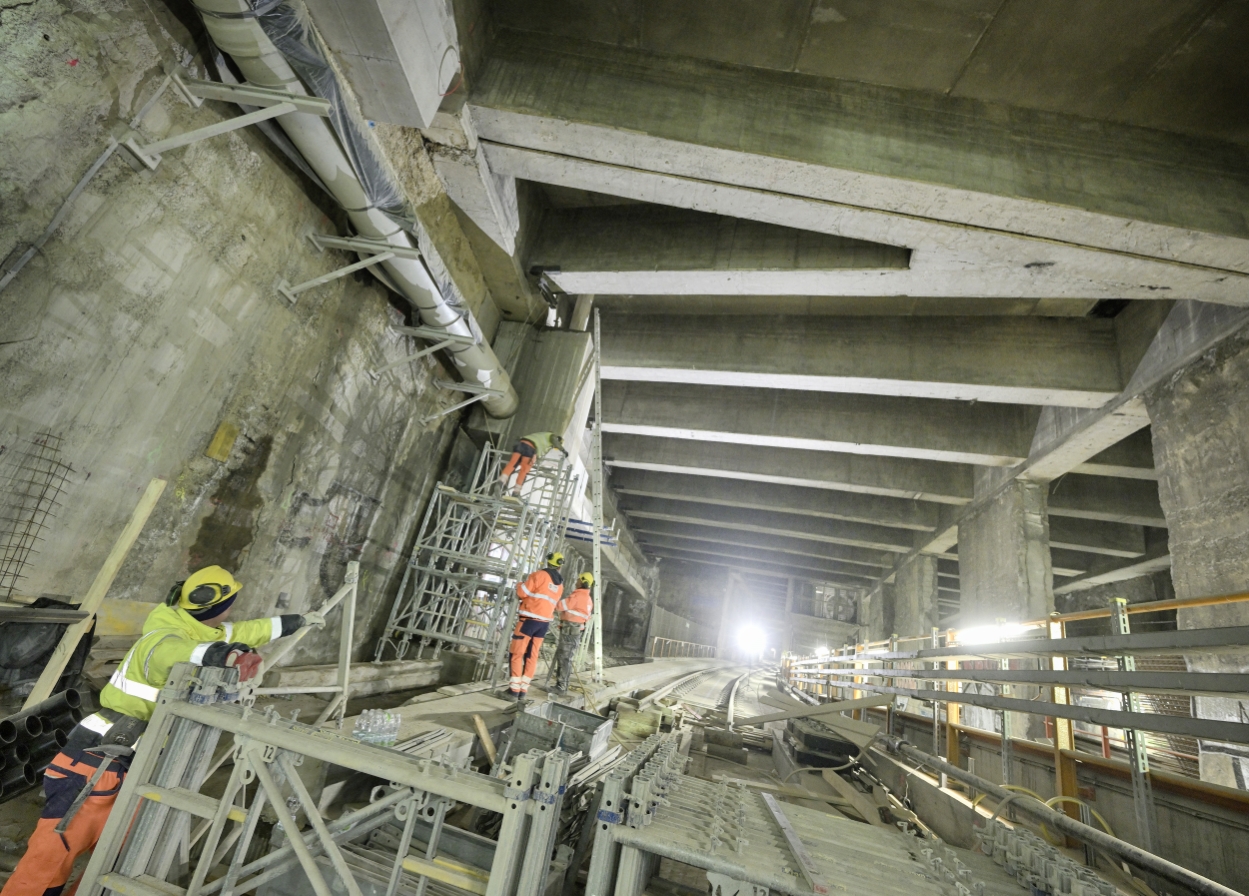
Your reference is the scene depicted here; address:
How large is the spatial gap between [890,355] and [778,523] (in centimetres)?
918

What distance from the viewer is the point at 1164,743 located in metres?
8.20

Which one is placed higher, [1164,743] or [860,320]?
[860,320]

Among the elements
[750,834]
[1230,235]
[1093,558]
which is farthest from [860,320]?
[1093,558]

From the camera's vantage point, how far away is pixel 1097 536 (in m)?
12.3

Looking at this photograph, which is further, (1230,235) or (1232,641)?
(1230,235)

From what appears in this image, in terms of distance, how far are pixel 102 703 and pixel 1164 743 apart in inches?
505

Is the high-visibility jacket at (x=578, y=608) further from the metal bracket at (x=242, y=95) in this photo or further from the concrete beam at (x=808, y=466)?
the metal bracket at (x=242, y=95)

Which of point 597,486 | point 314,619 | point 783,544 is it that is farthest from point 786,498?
point 314,619

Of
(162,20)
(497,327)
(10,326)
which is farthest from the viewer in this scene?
(497,327)

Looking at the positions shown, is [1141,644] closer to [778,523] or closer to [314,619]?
[314,619]

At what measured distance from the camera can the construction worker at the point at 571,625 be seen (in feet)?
25.3

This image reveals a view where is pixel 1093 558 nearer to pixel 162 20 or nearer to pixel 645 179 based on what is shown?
pixel 645 179

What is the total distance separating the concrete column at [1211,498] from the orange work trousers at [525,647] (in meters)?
6.62

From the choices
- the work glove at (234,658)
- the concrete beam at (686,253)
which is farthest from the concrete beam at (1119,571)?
the work glove at (234,658)
